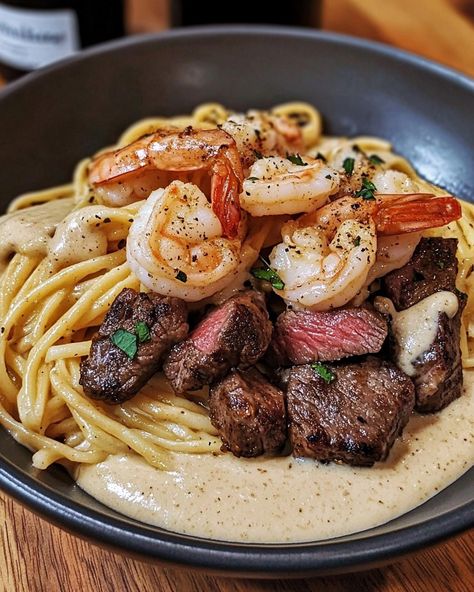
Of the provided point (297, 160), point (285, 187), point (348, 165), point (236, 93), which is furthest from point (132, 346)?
point (236, 93)

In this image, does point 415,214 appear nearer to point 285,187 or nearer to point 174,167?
point 285,187

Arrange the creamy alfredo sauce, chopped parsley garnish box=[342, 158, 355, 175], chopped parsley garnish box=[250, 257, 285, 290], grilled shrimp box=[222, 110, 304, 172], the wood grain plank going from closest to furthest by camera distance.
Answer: the creamy alfredo sauce
chopped parsley garnish box=[250, 257, 285, 290]
grilled shrimp box=[222, 110, 304, 172]
chopped parsley garnish box=[342, 158, 355, 175]
the wood grain plank

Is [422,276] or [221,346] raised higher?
[422,276]

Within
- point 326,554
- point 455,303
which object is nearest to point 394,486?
point 326,554

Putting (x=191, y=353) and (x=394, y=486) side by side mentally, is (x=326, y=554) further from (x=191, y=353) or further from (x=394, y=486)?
(x=191, y=353)

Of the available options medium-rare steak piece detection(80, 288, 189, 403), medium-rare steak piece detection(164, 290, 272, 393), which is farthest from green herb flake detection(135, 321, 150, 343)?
medium-rare steak piece detection(164, 290, 272, 393)

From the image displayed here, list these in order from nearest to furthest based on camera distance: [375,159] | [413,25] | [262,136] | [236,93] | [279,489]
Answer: [279,489]
[262,136]
[375,159]
[236,93]
[413,25]

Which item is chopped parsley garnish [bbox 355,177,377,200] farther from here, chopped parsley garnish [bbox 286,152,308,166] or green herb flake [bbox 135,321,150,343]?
green herb flake [bbox 135,321,150,343]
